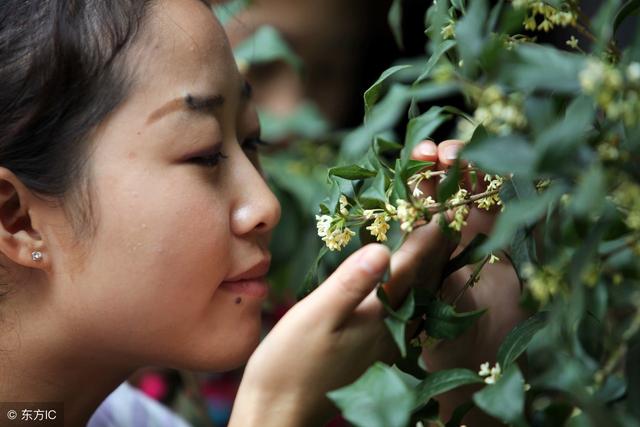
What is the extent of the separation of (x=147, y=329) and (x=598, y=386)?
0.52 m

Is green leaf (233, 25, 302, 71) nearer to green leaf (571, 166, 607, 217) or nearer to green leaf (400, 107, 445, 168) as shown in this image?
green leaf (400, 107, 445, 168)

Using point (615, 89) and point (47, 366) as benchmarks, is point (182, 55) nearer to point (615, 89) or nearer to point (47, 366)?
point (47, 366)

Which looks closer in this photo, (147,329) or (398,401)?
(398,401)

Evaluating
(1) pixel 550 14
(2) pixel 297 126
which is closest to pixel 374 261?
(1) pixel 550 14

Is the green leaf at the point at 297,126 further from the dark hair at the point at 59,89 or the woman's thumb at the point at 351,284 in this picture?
the woman's thumb at the point at 351,284

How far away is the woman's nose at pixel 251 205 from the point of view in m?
0.90

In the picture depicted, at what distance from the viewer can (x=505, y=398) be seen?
0.57 meters

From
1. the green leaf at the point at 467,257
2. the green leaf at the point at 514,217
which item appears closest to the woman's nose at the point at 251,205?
the green leaf at the point at 467,257

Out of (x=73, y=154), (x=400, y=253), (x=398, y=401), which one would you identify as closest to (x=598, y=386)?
(x=398, y=401)

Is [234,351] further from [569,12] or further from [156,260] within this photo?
[569,12]

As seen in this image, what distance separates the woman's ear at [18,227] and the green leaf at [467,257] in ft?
1.37

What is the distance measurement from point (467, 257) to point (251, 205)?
255 millimetres

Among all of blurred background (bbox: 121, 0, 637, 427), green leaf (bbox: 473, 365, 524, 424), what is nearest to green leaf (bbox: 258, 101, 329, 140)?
blurred background (bbox: 121, 0, 637, 427)

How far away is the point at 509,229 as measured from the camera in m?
0.49
